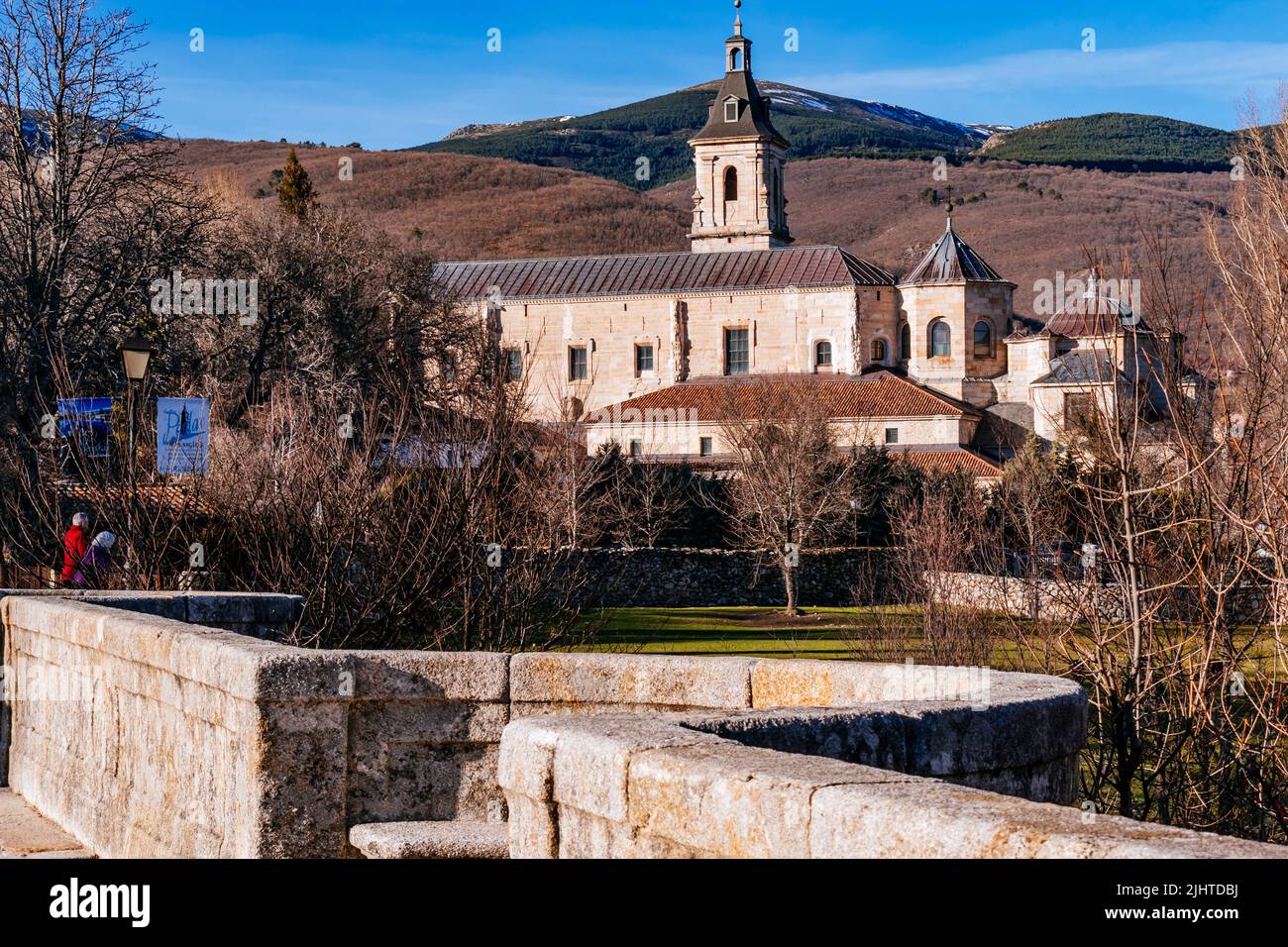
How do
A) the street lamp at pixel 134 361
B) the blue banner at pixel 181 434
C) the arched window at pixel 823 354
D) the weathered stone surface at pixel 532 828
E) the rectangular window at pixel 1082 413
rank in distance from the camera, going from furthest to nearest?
1. the arched window at pixel 823 354
2. the blue banner at pixel 181 434
3. the street lamp at pixel 134 361
4. the rectangular window at pixel 1082 413
5. the weathered stone surface at pixel 532 828

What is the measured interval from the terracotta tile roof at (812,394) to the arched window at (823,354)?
2.96 m

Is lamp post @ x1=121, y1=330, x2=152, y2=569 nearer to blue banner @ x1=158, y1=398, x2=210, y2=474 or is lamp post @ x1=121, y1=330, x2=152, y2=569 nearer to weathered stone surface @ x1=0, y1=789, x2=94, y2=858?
blue banner @ x1=158, y1=398, x2=210, y2=474

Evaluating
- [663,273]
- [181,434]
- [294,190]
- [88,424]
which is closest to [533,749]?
[181,434]

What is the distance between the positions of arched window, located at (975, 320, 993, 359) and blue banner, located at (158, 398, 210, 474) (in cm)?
5588

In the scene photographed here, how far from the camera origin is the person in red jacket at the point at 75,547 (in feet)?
40.9

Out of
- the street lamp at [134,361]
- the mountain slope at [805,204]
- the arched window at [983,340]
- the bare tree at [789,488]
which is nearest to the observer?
the street lamp at [134,361]

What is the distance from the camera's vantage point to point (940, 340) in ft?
226

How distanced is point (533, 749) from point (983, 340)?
66.6 meters

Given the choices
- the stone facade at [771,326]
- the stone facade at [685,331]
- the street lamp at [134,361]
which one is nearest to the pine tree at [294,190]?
the stone facade at [771,326]

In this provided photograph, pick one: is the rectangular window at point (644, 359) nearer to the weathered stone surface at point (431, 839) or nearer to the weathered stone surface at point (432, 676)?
the weathered stone surface at point (432, 676)

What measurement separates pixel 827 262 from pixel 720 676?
64520 millimetres

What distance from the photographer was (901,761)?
4.94 m

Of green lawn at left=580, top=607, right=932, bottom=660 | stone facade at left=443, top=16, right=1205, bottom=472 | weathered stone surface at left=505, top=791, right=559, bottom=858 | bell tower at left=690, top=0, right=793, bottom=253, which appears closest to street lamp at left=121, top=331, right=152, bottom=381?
green lawn at left=580, top=607, right=932, bottom=660

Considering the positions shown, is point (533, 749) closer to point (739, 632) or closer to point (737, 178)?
point (739, 632)
